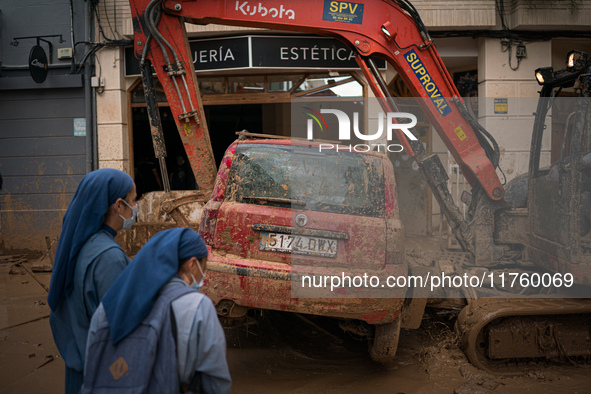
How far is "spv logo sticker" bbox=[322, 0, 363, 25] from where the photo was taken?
550 cm

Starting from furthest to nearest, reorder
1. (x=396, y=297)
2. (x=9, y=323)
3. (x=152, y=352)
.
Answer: (x=9, y=323) < (x=396, y=297) < (x=152, y=352)

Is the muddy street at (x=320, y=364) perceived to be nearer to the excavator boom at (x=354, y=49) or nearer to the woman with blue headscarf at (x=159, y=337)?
the excavator boom at (x=354, y=49)

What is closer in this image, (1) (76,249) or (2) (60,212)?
(1) (76,249)

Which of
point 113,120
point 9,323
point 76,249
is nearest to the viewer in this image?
point 76,249

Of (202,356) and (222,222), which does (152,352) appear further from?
(222,222)

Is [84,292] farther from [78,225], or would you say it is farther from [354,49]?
[354,49]

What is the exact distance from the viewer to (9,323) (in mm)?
5969

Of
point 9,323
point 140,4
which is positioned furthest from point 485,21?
point 9,323

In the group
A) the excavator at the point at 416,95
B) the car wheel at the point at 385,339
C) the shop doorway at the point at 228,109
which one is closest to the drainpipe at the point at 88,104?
the shop doorway at the point at 228,109

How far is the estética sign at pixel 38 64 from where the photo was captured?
10.2 m

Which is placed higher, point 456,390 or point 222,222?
point 222,222

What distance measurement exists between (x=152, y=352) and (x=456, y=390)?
3.02m

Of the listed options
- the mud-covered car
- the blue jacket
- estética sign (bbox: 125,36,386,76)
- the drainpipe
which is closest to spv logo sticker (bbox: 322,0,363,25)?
the mud-covered car

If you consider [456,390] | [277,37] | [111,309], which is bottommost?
[456,390]
